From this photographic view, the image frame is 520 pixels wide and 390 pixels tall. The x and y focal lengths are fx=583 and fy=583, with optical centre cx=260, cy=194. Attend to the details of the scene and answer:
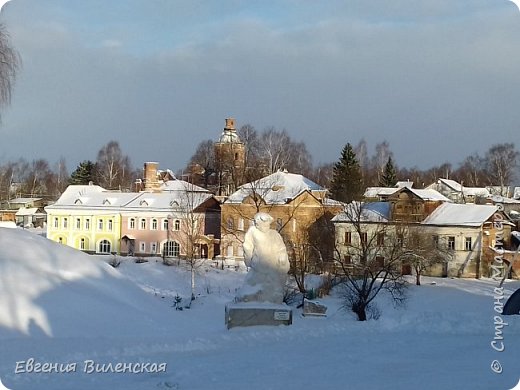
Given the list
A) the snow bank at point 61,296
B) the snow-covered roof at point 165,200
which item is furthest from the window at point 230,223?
the snow bank at point 61,296

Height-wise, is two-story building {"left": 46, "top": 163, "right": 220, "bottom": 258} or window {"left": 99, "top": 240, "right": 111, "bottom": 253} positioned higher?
two-story building {"left": 46, "top": 163, "right": 220, "bottom": 258}

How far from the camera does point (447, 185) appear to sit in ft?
227

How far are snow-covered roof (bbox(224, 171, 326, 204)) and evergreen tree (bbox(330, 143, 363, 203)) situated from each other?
589 centimetres

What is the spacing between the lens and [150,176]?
2277 inches

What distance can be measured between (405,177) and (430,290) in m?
58.2

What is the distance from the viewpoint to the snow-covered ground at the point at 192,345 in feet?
25.2

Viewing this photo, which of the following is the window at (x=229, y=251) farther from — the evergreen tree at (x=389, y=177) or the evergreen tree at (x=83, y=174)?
the evergreen tree at (x=83, y=174)

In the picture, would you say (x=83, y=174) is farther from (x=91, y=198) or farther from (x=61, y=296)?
(x=61, y=296)

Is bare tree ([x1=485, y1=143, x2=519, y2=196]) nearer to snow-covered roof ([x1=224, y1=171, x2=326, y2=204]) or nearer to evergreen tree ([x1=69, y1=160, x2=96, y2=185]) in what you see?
snow-covered roof ([x1=224, y1=171, x2=326, y2=204])

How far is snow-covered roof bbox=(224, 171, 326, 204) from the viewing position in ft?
150

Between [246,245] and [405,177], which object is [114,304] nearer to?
[246,245]

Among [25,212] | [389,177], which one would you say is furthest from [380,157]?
[25,212]

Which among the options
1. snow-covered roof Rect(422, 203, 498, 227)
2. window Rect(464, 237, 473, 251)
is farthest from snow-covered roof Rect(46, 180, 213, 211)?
window Rect(464, 237, 473, 251)

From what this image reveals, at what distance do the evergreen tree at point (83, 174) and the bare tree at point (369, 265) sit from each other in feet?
129
